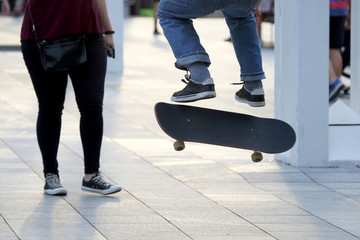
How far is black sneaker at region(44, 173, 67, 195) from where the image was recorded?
7.32 meters

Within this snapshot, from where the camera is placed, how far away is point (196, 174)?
827 cm

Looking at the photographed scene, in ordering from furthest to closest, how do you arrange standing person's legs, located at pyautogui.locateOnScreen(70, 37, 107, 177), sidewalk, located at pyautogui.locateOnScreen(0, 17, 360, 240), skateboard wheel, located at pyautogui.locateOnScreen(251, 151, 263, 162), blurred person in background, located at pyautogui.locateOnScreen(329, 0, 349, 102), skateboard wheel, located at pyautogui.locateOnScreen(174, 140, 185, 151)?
blurred person in background, located at pyautogui.locateOnScreen(329, 0, 349, 102) → standing person's legs, located at pyautogui.locateOnScreen(70, 37, 107, 177) → sidewalk, located at pyautogui.locateOnScreen(0, 17, 360, 240) → skateboard wheel, located at pyautogui.locateOnScreen(251, 151, 263, 162) → skateboard wheel, located at pyautogui.locateOnScreen(174, 140, 185, 151)

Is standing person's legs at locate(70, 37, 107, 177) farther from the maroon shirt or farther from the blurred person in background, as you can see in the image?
the blurred person in background

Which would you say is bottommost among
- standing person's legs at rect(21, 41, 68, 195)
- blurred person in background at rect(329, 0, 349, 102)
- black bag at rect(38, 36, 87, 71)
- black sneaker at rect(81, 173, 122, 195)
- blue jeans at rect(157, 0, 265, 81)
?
blurred person in background at rect(329, 0, 349, 102)

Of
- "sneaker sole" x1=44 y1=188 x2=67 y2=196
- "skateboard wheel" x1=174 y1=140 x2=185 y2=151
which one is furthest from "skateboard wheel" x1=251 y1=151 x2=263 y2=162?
"sneaker sole" x1=44 y1=188 x2=67 y2=196

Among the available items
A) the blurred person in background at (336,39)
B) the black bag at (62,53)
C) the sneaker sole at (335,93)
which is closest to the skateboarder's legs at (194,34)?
the black bag at (62,53)

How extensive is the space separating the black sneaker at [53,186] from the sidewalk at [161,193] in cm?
6

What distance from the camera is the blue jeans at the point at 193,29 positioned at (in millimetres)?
5184

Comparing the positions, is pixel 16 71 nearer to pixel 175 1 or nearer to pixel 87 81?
pixel 87 81

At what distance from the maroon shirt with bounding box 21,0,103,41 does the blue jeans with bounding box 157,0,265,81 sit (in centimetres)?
179

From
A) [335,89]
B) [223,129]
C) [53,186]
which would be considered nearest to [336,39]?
[335,89]

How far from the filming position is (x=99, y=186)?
7.38m

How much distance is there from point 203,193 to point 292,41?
1789 millimetres

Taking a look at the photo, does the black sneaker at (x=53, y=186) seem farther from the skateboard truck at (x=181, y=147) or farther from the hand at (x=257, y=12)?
the hand at (x=257, y=12)
